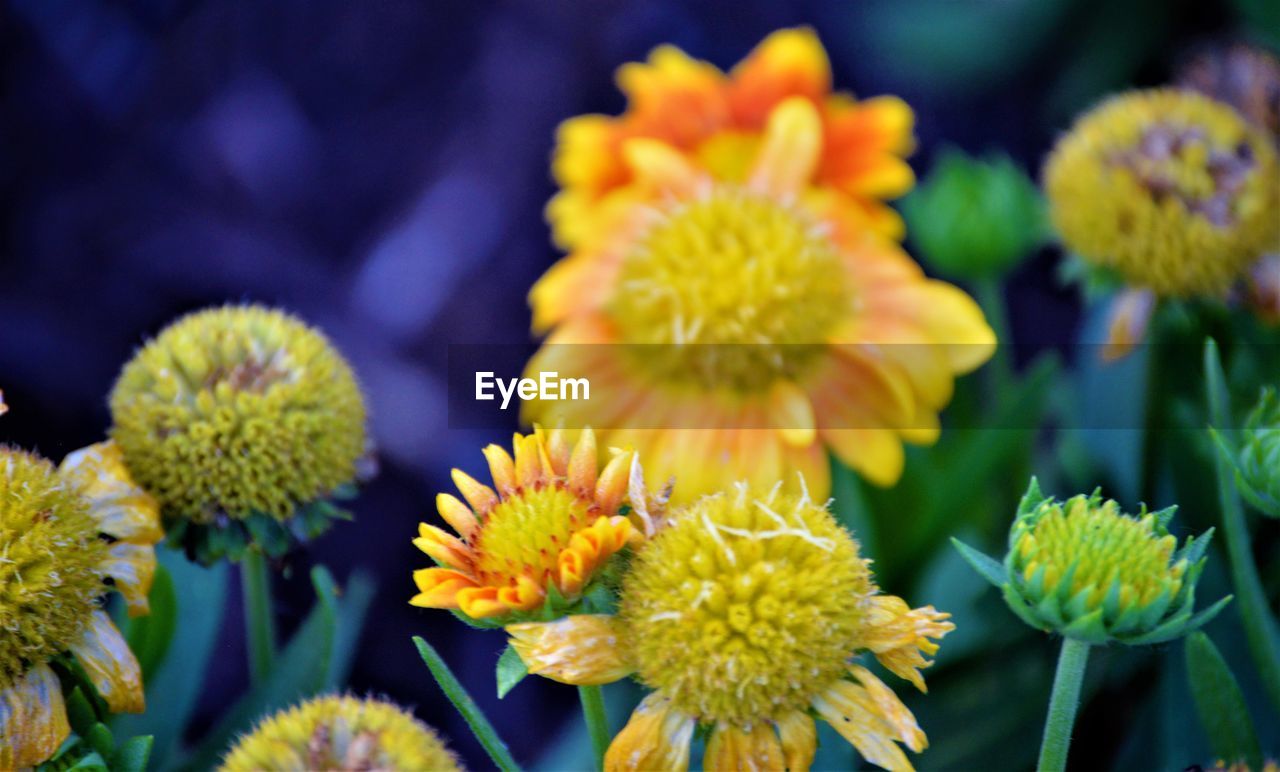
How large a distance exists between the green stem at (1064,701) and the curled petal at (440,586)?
0.22 metres

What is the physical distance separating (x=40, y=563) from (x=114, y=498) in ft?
0.15

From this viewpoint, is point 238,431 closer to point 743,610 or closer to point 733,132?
point 743,610

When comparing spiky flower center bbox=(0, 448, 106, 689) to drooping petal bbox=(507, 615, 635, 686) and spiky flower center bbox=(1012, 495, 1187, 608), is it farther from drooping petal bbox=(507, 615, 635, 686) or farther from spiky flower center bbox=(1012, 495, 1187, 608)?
spiky flower center bbox=(1012, 495, 1187, 608)

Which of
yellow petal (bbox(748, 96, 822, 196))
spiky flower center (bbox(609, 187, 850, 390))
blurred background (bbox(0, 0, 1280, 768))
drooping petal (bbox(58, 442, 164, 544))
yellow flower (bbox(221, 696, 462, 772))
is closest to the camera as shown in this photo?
yellow flower (bbox(221, 696, 462, 772))

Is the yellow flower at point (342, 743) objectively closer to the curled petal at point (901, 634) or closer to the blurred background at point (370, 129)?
the curled petal at point (901, 634)

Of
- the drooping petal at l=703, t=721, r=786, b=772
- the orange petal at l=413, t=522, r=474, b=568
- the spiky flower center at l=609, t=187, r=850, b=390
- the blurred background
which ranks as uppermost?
the blurred background

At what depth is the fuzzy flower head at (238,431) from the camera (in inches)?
22.9

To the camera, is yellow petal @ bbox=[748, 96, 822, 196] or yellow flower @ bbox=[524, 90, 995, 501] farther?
yellow petal @ bbox=[748, 96, 822, 196]

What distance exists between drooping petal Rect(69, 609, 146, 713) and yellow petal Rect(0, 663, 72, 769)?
0.05ft

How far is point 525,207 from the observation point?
61.0 inches

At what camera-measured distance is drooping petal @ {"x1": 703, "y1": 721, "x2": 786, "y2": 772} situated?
49 centimetres

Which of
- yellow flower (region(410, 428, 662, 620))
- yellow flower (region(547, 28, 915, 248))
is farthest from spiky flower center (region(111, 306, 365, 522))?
yellow flower (region(547, 28, 915, 248))

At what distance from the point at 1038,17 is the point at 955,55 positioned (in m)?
0.10

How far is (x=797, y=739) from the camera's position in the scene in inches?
19.5
